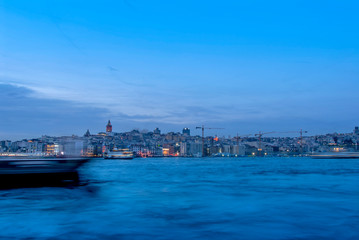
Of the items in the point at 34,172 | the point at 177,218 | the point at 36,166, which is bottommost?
the point at 177,218

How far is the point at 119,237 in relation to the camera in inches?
315

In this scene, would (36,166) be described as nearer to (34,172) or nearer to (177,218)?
(34,172)

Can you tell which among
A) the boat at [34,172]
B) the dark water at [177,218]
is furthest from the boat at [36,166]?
the dark water at [177,218]

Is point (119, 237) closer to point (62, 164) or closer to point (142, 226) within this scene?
point (142, 226)

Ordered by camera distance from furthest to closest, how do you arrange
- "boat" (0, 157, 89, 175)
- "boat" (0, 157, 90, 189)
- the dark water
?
1. "boat" (0, 157, 89, 175)
2. "boat" (0, 157, 90, 189)
3. the dark water

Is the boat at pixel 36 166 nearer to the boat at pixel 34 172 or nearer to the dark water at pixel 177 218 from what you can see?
the boat at pixel 34 172

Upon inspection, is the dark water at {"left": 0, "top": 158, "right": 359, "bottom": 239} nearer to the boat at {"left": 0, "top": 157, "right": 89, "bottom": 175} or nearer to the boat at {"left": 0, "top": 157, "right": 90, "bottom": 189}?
the boat at {"left": 0, "top": 157, "right": 90, "bottom": 189}

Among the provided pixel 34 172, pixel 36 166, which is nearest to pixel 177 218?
pixel 34 172

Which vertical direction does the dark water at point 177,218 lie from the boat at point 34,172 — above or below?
below

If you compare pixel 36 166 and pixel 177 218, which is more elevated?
pixel 36 166

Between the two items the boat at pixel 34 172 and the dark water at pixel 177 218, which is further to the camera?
the boat at pixel 34 172

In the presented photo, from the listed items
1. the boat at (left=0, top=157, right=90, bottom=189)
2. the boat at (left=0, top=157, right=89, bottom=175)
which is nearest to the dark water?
the boat at (left=0, top=157, right=90, bottom=189)

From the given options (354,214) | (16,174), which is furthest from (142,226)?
(16,174)

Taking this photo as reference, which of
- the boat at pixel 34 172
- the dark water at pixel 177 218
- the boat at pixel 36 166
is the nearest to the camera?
the dark water at pixel 177 218
